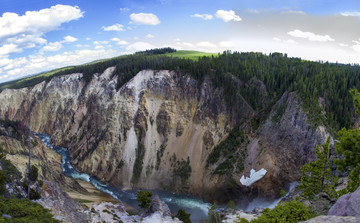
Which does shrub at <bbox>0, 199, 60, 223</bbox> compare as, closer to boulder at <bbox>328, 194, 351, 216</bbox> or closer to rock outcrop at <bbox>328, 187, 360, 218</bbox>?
boulder at <bbox>328, 194, 351, 216</bbox>

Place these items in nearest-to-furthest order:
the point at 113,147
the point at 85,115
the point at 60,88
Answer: the point at 113,147 → the point at 85,115 → the point at 60,88

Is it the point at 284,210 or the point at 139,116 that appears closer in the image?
the point at 284,210

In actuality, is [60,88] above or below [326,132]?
above

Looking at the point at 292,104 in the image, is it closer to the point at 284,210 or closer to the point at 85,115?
the point at 284,210

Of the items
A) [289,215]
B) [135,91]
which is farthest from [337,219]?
[135,91]

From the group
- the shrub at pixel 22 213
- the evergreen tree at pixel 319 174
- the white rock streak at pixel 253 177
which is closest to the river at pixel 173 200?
the white rock streak at pixel 253 177

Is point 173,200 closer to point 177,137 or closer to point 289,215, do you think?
point 177,137

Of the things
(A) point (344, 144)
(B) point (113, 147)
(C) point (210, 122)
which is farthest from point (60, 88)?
(A) point (344, 144)
